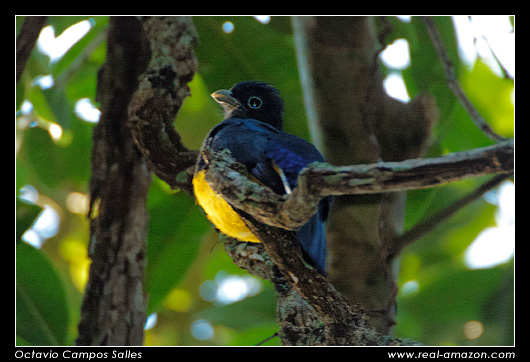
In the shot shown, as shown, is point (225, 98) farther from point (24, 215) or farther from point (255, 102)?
point (24, 215)

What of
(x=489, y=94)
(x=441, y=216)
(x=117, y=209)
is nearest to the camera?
(x=441, y=216)

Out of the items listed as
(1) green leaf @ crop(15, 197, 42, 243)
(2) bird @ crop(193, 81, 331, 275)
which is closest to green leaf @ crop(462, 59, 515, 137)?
(2) bird @ crop(193, 81, 331, 275)

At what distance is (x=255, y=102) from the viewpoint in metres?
2.90

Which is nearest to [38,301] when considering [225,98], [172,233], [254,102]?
[172,233]

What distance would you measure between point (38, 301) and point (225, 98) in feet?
4.94

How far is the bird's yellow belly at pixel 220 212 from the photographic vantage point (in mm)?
2176

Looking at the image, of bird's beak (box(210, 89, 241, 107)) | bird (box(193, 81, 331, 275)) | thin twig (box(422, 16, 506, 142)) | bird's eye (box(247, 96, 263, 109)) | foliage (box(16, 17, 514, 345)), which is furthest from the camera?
foliage (box(16, 17, 514, 345))

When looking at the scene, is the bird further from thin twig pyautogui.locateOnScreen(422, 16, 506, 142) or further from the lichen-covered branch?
thin twig pyautogui.locateOnScreen(422, 16, 506, 142)

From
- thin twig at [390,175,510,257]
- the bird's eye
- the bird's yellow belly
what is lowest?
the bird's yellow belly

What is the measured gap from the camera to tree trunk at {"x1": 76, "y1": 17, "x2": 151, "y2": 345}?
2.51 metres

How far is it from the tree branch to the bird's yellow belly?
466 millimetres

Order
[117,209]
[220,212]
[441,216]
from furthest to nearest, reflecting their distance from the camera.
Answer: [117,209] → [441,216] → [220,212]
